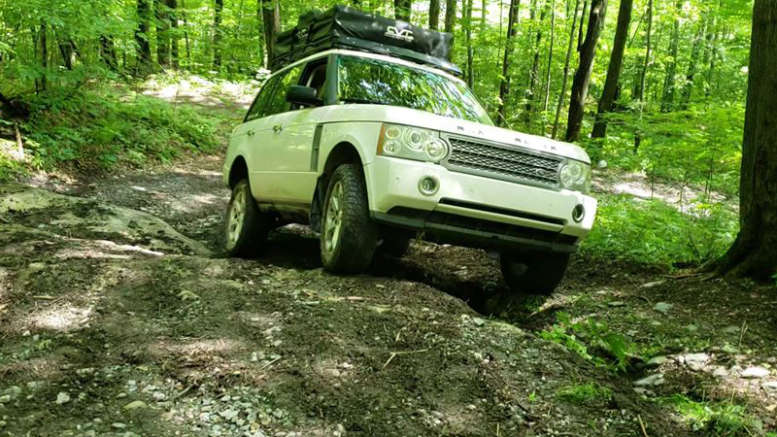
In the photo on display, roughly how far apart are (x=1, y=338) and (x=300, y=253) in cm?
385

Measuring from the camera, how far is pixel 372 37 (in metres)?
6.30

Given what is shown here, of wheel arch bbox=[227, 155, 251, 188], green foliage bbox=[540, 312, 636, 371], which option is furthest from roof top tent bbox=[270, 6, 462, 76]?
green foliage bbox=[540, 312, 636, 371]

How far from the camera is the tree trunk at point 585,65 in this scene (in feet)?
41.3

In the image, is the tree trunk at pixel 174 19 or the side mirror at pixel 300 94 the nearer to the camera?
the side mirror at pixel 300 94

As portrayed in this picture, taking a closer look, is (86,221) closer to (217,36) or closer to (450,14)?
(450,14)

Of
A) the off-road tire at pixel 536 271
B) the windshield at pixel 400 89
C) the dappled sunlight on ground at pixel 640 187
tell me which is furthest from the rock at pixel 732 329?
the dappled sunlight on ground at pixel 640 187

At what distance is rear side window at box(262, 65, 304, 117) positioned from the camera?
6.36 metres

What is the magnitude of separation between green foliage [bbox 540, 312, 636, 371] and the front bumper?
2.09 feet

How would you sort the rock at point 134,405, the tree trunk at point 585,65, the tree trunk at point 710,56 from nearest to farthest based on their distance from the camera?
the rock at point 134,405
the tree trunk at point 585,65
the tree trunk at point 710,56

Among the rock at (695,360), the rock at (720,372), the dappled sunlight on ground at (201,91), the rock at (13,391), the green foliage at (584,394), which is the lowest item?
the rock at (695,360)

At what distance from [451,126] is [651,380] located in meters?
2.15

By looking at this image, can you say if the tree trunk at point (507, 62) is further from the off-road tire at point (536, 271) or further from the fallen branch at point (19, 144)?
the off-road tire at point (536, 271)

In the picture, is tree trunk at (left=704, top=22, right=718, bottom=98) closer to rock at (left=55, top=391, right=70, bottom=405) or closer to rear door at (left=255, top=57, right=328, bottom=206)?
rear door at (left=255, top=57, right=328, bottom=206)

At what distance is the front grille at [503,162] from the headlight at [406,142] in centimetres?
19
